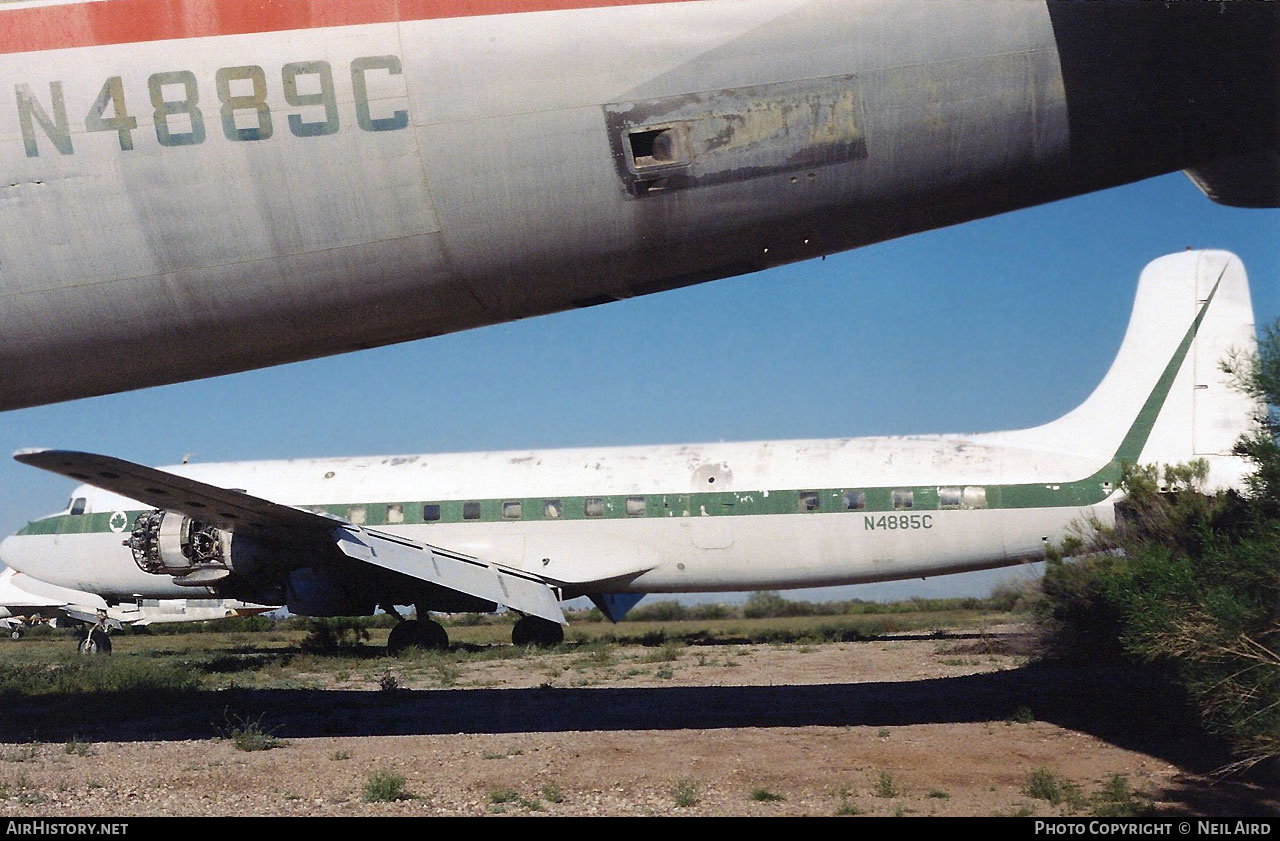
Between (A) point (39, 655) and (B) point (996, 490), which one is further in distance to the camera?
(A) point (39, 655)

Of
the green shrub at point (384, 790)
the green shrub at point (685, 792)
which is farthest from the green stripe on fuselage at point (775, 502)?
the green shrub at point (384, 790)

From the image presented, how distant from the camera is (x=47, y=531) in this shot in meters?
22.6

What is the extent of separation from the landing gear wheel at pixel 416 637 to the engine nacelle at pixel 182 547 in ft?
18.5

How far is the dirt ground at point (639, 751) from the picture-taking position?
772cm

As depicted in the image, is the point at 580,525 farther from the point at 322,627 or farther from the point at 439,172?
the point at 439,172

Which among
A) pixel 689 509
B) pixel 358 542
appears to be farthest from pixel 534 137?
pixel 689 509

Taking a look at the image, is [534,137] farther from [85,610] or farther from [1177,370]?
[85,610]

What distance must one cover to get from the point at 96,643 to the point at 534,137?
2157 centimetres

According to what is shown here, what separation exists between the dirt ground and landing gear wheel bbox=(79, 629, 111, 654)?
916 cm

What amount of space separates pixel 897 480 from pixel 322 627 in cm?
1730

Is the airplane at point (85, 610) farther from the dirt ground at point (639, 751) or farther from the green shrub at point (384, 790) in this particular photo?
the green shrub at point (384, 790)

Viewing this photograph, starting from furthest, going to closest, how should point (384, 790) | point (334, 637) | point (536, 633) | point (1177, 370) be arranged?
1. point (334, 637)
2. point (536, 633)
3. point (1177, 370)
4. point (384, 790)

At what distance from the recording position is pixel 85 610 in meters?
29.3
